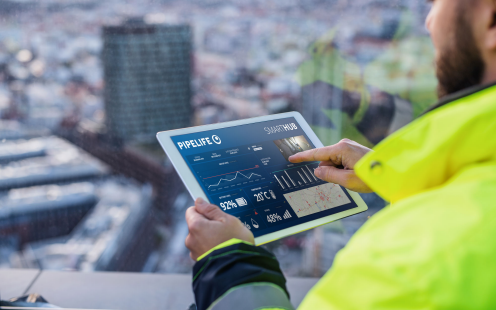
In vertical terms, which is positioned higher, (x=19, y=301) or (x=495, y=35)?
(x=495, y=35)

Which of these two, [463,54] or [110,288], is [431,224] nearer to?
[463,54]

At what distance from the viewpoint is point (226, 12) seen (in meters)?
1.54

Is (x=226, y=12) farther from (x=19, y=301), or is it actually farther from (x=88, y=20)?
(x=19, y=301)

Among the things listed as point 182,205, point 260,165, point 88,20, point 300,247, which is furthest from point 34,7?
point 300,247

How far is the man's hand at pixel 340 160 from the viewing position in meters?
0.95

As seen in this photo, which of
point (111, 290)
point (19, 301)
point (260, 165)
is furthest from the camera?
point (111, 290)

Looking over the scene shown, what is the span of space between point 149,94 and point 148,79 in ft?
0.19

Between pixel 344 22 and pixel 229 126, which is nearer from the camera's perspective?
pixel 229 126

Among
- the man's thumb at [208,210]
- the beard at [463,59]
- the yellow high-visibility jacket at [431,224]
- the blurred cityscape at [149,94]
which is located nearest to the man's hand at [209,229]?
the man's thumb at [208,210]

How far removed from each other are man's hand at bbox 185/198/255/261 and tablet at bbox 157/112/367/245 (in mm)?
59

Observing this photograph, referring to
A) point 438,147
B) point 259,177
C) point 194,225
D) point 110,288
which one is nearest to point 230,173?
point 259,177

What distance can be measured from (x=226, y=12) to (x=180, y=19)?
0.18 m

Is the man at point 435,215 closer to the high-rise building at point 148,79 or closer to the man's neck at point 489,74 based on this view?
the man's neck at point 489,74

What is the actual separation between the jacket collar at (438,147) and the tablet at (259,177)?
358mm
